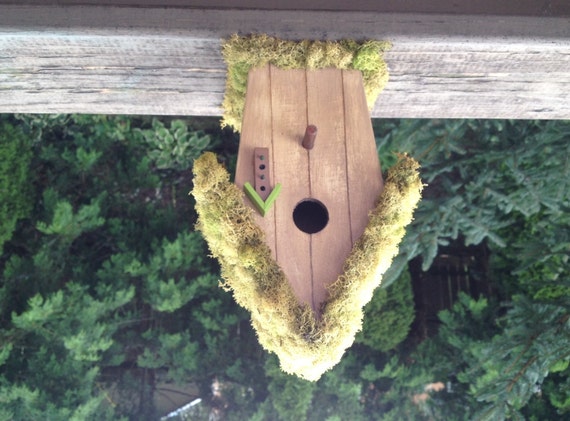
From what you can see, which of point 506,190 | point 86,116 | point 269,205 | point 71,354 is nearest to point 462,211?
point 506,190

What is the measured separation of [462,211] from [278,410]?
2163 millimetres

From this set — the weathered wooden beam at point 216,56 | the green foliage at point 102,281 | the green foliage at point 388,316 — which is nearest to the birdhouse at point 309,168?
the weathered wooden beam at point 216,56

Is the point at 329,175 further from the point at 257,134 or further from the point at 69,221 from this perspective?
the point at 69,221

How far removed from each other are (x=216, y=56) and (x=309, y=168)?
50 centimetres

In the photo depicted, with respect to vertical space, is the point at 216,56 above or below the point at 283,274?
above

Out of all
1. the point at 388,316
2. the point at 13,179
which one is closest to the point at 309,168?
the point at 388,316

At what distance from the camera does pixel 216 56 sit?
194 centimetres

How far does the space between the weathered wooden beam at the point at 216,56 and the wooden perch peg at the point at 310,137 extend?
0.33 m

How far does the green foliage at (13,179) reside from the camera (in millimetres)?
4469

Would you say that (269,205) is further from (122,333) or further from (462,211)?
(122,333)

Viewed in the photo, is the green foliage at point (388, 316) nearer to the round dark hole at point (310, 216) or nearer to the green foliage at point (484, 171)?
the green foliage at point (484, 171)

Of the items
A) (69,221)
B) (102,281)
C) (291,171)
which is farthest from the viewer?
(102,281)

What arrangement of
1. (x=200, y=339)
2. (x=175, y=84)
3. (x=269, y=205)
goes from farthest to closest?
(x=200, y=339)
(x=175, y=84)
(x=269, y=205)

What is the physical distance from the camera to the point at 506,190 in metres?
4.12
